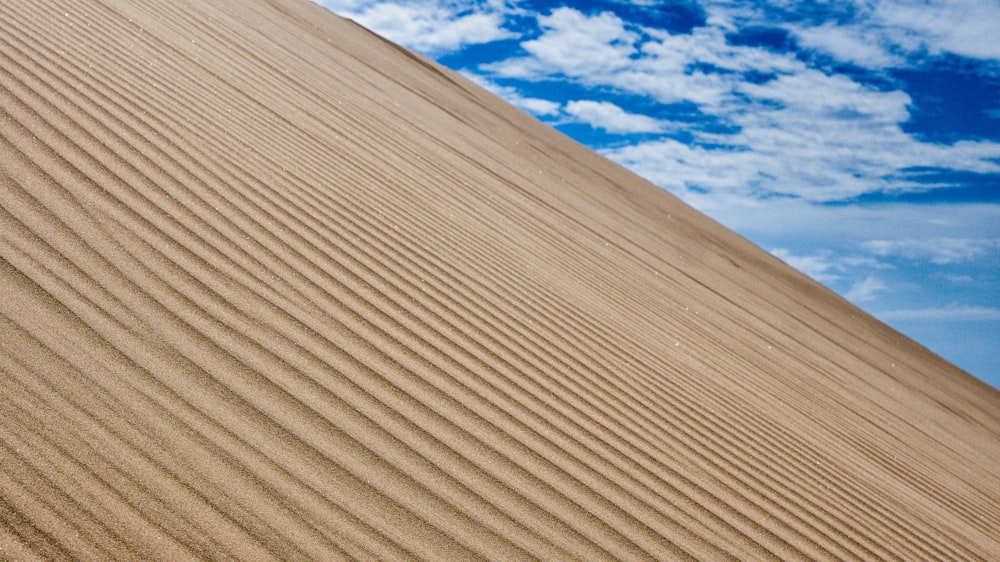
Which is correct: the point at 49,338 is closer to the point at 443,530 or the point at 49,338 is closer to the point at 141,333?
the point at 141,333

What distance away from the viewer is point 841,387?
6859 mm

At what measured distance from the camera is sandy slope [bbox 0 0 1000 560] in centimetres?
238

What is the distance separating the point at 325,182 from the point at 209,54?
227cm

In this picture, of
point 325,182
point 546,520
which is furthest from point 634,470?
point 325,182

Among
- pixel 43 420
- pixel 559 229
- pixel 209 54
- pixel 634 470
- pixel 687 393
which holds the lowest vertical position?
pixel 43 420

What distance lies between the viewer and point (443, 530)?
252 centimetres

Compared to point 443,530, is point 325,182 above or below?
above

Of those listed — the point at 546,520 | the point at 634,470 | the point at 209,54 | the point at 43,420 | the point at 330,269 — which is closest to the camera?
the point at 43,420

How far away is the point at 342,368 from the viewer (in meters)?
3.12

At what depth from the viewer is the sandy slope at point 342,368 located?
2377 millimetres

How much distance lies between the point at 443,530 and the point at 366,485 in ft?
0.90

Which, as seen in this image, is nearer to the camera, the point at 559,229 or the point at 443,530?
the point at 443,530

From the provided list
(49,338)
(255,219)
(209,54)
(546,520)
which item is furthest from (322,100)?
(546,520)

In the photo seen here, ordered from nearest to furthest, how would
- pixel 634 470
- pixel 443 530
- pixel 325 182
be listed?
pixel 443 530
pixel 634 470
pixel 325 182
